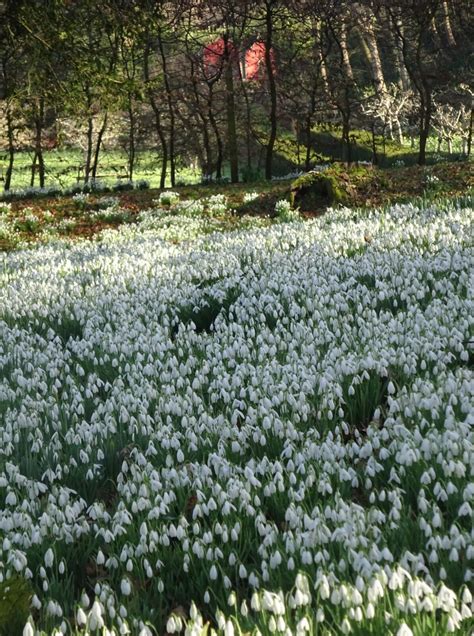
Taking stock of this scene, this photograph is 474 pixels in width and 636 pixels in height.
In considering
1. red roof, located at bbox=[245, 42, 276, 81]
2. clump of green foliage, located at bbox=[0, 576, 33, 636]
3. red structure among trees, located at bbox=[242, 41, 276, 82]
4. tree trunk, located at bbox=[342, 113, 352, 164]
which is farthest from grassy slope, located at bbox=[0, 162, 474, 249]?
red roof, located at bbox=[245, 42, 276, 81]

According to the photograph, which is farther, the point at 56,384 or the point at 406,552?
the point at 56,384

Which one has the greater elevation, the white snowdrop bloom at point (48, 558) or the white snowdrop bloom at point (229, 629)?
the white snowdrop bloom at point (229, 629)

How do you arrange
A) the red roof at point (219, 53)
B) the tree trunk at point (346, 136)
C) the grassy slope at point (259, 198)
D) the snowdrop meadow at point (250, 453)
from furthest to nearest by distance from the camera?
the tree trunk at point (346, 136), the red roof at point (219, 53), the grassy slope at point (259, 198), the snowdrop meadow at point (250, 453)

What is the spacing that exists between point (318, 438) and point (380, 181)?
46.2 feet

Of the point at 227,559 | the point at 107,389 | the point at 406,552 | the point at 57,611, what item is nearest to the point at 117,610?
the point at 57,611

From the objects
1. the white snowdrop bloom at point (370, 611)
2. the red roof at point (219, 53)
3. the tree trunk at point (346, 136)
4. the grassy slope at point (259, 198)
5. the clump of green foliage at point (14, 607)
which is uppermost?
the red roof at point (219, 53)

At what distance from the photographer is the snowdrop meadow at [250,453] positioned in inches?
98.0

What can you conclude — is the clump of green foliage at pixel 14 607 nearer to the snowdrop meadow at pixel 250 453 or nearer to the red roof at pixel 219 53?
the snowdrop meadow at pixel 250 453

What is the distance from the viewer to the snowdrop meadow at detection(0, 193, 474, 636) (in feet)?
8.16

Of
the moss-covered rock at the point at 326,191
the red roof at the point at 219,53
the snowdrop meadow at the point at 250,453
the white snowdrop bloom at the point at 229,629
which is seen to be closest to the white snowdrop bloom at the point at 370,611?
the snowdrop meadow at the point at 250,453

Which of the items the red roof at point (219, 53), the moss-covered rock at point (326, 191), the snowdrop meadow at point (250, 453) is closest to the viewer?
the snowdrop meadow at point (250, 453)

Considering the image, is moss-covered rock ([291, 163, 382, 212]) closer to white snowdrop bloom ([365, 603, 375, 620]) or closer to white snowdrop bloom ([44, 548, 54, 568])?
white snowdrop bloom ([44, 548, 54, 568])

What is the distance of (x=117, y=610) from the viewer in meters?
2.59

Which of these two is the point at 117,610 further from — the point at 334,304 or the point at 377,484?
the point at 334,304
